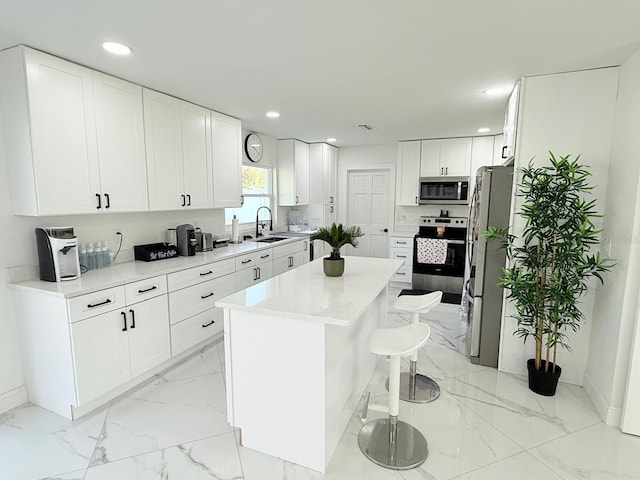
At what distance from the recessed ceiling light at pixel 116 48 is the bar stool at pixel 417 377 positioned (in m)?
2.51

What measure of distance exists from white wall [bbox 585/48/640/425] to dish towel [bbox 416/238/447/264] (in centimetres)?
263

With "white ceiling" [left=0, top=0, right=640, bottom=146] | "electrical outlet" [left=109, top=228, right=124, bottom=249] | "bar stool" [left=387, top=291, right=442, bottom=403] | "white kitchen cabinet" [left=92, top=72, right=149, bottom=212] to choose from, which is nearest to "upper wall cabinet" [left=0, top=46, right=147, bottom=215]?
"white kitchen cabinet" [left=92, top=72, right=149, bottom=212]

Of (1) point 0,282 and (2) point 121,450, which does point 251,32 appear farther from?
(2) point 121,450

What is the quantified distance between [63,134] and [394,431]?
292cm

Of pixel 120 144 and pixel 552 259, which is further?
pixel 120 144

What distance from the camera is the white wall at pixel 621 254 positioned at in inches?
85.7

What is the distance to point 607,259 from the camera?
2.36 meters

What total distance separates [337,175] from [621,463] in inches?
215

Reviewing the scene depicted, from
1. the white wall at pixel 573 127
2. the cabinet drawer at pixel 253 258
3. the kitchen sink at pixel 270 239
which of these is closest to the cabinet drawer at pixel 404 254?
the kitchen sink at pixel 270 239

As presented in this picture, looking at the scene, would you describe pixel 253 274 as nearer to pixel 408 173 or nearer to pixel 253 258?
pixel 253 258

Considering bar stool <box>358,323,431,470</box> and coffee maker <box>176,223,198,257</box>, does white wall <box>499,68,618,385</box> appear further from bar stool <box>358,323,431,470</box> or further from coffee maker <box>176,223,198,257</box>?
coffee maker <box>176,223,198,257</box>

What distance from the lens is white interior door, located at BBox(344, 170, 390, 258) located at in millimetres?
6469

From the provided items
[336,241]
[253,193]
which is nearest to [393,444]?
[336,241]

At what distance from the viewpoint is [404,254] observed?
5.77m
